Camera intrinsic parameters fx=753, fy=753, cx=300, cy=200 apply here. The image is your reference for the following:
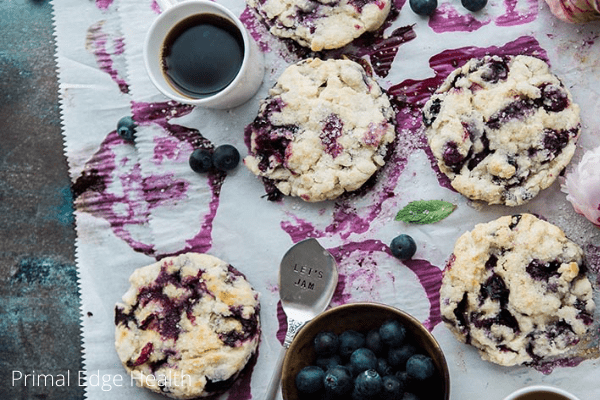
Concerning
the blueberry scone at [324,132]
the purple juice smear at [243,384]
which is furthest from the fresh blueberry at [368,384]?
the blueberry scone at [324,132]

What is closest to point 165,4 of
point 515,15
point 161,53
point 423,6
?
point 161,53

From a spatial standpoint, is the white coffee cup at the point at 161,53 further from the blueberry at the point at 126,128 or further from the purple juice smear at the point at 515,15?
the purple juice smear at the point at 515,15

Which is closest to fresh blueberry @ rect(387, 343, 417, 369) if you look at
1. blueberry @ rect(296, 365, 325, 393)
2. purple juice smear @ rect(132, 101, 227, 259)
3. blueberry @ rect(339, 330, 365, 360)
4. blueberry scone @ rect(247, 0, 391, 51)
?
blueberry @ rect(339, 330, 365, 360)

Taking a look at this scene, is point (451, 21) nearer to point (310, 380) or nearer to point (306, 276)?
point (306, 276)

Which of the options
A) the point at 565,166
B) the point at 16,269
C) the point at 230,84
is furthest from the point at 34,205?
the point at 565,166

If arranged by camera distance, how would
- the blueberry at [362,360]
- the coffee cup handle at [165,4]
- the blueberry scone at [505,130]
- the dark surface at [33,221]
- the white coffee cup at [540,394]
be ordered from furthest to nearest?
the dark surface at [33,221]
the coffee cup handle at [165,4]
the blueberry scone at [505,130]
the blueberry at [362,360]
the white coffee cup at [540,394]

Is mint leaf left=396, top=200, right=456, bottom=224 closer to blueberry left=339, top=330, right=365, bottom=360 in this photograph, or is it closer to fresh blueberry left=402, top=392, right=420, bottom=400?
blueberry left=339, top=330, right=365, bottom=360
